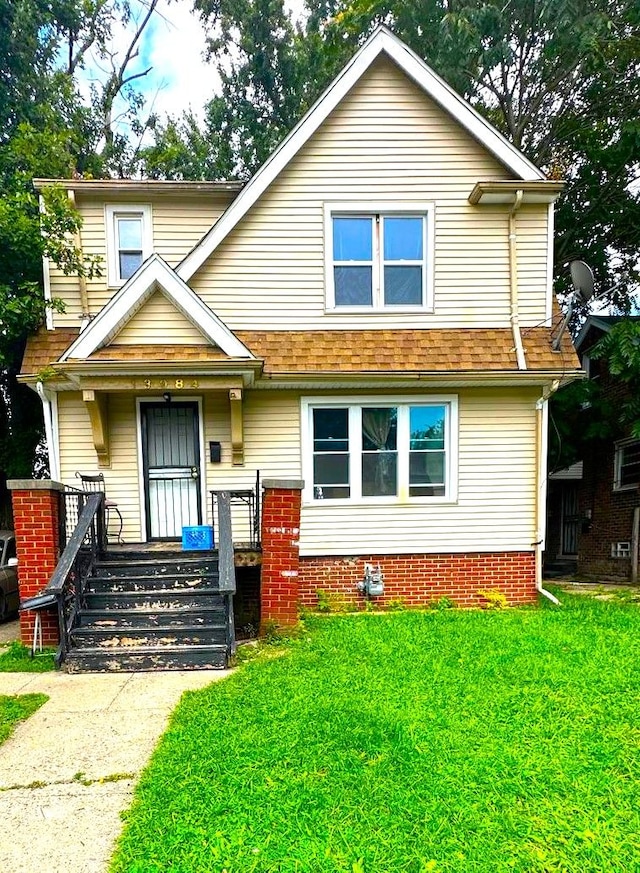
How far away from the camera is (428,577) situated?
758 centimetres

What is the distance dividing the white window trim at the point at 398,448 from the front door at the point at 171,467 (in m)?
1.69

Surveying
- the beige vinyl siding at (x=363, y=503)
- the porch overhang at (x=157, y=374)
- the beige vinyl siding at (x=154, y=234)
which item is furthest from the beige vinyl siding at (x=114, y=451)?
the beige vinyl siding at (x=154, y=234)

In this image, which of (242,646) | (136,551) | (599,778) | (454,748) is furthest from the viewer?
(136,551)

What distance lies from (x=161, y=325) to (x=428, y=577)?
213 inches

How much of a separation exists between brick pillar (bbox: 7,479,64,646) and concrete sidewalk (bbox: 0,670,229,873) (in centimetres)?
81

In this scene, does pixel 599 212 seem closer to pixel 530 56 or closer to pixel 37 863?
pixel 530 56

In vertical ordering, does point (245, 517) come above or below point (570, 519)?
above

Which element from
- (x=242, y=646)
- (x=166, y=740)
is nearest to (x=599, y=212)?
(x=242, y=646)

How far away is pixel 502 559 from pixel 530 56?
41.2ft

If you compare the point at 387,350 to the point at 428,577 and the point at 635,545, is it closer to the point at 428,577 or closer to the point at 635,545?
the point at 428,577

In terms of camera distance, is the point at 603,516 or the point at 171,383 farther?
the point at 603,516

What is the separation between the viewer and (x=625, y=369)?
33.0 feet

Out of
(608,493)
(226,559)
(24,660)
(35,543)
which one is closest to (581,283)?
(226,559)

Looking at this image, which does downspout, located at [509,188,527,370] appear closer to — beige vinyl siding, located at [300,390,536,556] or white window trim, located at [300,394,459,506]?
beige vinyl siding, located at [300,390,536,556]
